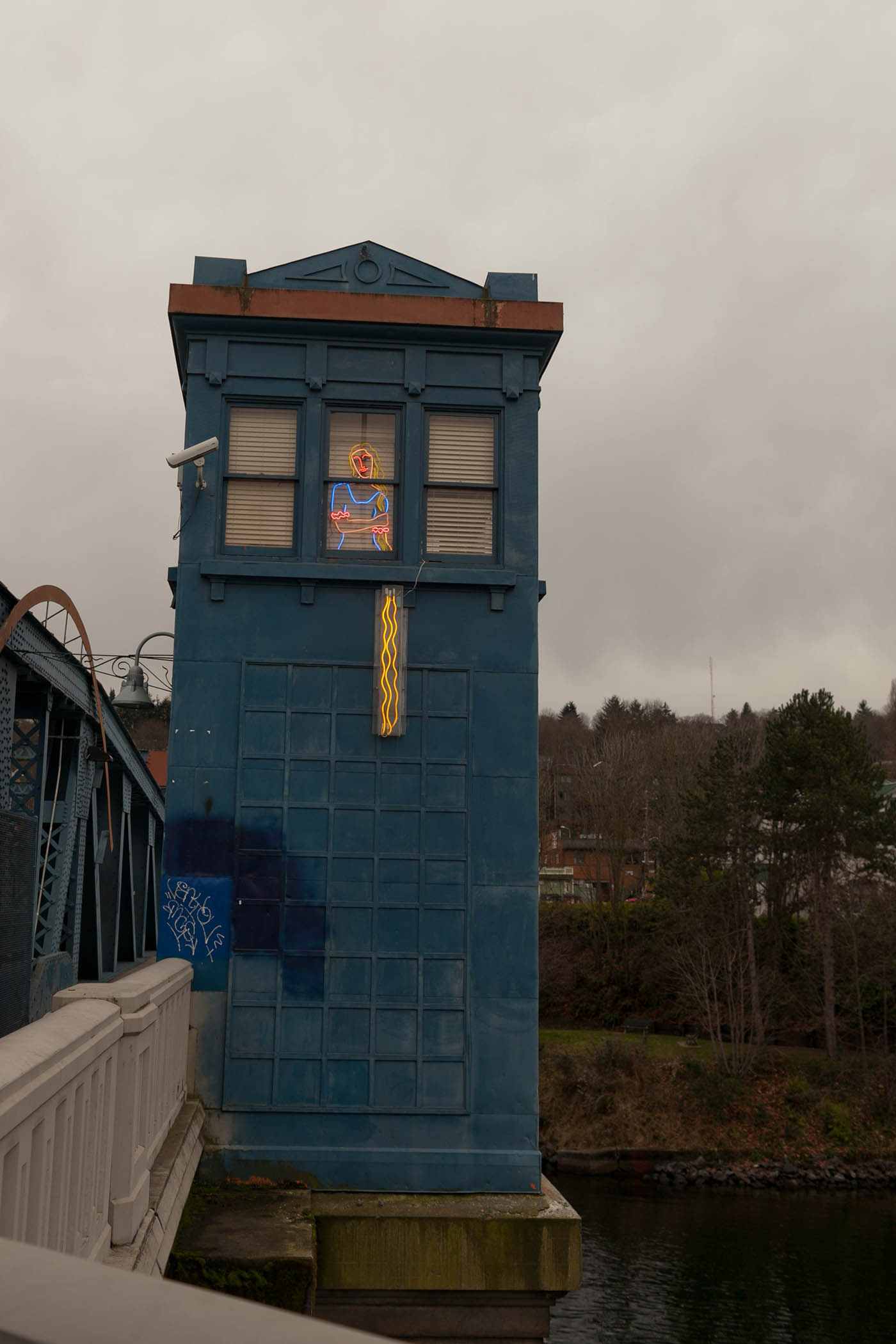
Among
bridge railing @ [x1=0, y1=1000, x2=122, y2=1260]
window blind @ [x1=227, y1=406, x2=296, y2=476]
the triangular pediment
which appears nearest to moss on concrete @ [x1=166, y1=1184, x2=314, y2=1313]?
bridge railing @ [x1=0, y1=1000, x2=122, y2=1260]

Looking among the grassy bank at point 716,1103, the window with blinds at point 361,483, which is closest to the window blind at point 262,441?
the window with blinds at point 361,483

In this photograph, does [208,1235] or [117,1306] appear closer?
[117,1306]

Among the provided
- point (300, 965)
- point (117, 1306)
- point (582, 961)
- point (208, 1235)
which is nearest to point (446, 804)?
point (300, 965)

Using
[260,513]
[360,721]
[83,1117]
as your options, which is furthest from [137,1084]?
[260,513]

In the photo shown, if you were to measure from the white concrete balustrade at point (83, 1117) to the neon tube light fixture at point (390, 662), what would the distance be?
3.50 meters

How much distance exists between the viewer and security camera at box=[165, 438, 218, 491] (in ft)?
31.3

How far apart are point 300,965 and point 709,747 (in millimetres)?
61441

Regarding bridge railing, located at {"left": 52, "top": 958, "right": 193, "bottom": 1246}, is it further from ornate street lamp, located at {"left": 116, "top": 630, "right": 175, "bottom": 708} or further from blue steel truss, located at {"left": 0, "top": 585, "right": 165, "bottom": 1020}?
ornate street lamp, located at {"left": 116, "top": 630, "right": 175, "bottom": 708}

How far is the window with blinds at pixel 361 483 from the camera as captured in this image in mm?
10023

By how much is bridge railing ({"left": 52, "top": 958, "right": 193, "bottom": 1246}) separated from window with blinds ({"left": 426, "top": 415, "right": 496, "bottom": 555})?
453 cm

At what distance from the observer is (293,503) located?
10047 millimetres

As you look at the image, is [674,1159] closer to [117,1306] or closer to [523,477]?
[523,477]

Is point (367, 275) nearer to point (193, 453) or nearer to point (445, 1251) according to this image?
point (193, 453)

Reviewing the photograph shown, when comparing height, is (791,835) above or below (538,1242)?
above
